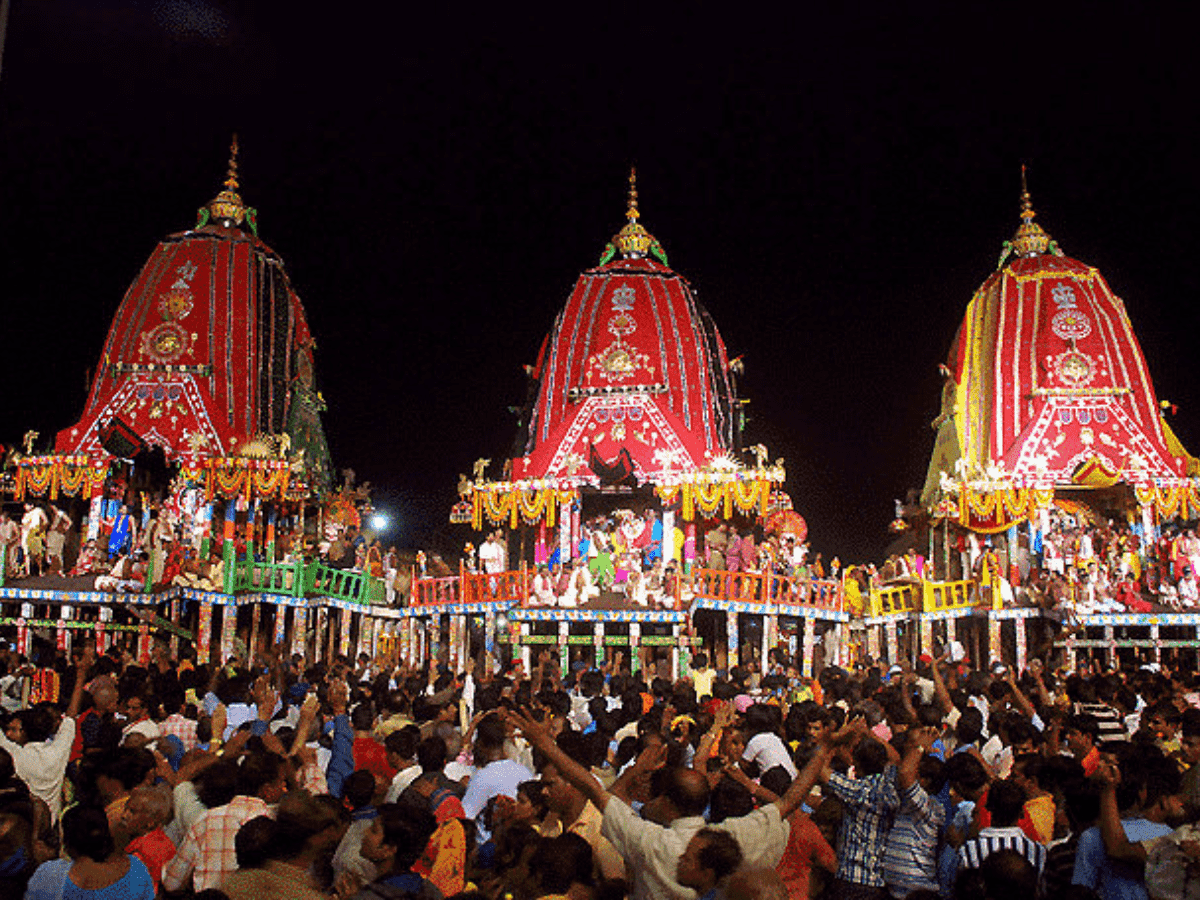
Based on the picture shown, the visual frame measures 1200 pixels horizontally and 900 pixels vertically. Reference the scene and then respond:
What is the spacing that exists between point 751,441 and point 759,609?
19.1m

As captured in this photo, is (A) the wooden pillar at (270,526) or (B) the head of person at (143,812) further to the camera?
(A) the wooden pillar at (270,526)

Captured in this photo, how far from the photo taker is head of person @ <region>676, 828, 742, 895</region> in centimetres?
439

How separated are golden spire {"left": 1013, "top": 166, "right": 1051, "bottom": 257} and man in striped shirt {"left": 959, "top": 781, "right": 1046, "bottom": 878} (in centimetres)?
3259

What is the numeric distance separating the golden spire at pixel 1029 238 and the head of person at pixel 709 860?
3405 cm

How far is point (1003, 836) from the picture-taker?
5.27 m

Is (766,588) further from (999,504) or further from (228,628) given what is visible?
(228,628)

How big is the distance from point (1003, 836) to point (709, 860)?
5.46ft

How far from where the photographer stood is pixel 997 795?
5500mm

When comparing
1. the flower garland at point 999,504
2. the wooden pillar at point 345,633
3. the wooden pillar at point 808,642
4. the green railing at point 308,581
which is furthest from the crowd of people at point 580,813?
the flower garland at point 999,504

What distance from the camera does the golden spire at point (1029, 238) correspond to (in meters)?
35.4

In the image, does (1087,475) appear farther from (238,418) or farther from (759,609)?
(238,418)

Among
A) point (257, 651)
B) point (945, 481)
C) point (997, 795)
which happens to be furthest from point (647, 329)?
point (997, 795)

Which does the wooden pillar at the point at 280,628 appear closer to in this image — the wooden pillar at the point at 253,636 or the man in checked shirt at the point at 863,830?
the wooden pillar at the point at 253,636

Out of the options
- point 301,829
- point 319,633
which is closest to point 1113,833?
point 301,829
